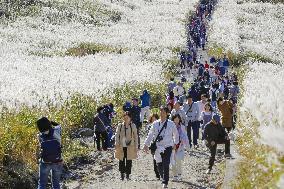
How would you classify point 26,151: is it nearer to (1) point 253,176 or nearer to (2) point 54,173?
(2) point 54,173

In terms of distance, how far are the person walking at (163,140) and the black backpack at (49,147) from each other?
8.31ft

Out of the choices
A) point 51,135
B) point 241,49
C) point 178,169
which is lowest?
point 178,169

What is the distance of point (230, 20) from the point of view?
72875mm

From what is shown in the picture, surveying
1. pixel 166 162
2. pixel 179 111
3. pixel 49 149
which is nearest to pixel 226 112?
pixel 179 111

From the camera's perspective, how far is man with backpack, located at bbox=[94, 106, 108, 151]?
61.2 ft

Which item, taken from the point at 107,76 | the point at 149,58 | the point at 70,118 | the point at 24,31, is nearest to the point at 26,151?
the point at 70,118

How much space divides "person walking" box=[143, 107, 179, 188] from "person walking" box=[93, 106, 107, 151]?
540cm

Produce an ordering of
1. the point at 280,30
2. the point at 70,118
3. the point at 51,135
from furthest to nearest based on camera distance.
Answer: the point at 280,30, the point at 70,118, the point at 51,135

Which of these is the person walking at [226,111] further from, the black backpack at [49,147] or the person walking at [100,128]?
the black backpack at [49,147]

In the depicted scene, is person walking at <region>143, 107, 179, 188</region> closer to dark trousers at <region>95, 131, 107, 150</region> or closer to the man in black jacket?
the man in black jacket

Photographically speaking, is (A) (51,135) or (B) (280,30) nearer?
(A) (51,135)

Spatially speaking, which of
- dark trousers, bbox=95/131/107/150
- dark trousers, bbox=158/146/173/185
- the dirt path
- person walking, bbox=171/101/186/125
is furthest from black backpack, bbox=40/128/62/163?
dark trousers, bbox=95/131/107/150

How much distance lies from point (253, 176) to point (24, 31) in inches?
2013

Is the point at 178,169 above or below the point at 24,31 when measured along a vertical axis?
below
